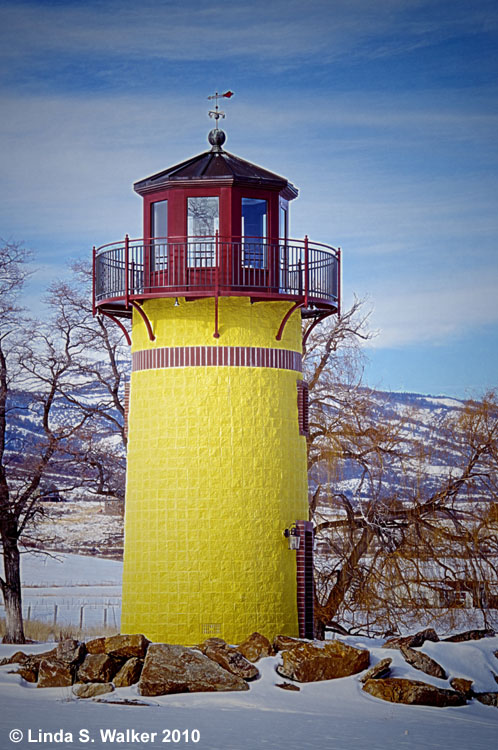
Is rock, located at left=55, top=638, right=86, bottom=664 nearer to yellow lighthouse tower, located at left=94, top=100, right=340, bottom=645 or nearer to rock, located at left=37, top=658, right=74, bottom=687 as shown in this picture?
rock, located at left=37, top=658, right=74, bottom=687

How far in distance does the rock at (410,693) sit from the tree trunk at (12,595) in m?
15.8

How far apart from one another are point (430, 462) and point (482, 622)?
Answer: 14.5 ft

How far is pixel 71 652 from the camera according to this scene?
68.6 ft

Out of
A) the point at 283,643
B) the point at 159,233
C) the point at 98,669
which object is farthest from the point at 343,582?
the point at 98,669

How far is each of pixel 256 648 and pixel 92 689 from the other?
3081 mm

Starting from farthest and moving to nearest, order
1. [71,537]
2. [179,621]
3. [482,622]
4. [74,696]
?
[71,537] < [482,622] < [179,621] < [74,696]

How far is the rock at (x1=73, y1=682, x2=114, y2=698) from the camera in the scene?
19.7 m

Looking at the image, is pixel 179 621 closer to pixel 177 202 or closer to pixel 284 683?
pixel 284 683

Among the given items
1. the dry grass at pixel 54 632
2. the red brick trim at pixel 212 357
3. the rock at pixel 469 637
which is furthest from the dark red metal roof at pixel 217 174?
the dry grass at pixel 54 632

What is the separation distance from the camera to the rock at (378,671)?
65.9ft

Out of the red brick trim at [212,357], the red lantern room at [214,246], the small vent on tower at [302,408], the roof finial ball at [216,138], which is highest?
the roof finial ball at [216,138]

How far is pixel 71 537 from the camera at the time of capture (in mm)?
81375

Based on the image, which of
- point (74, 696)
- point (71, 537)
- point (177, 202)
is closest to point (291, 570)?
point (74, 696)

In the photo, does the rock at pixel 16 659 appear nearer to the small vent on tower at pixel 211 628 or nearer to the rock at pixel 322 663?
the small vent on tower at pixel 211 628
